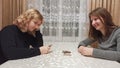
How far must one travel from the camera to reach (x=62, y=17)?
3324 millimetres

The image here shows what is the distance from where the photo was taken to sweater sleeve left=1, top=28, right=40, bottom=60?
1967 millimetres

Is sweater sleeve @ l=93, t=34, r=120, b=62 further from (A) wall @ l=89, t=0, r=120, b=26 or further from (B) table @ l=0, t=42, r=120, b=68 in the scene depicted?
(A) wall @ l=89, t=0, r=120, b=26

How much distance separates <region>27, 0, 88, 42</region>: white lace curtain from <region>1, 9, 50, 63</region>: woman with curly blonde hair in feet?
2.96

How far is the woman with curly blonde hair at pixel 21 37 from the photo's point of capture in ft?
6.49

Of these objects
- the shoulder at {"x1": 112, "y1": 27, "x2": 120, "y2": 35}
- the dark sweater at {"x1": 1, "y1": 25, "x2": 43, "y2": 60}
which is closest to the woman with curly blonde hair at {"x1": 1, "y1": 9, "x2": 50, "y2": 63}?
the dark sweater at {"x1": 1, "y1": 25, "x2": 43, "y2": 60}

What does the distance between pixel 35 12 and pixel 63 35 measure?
1247 mm

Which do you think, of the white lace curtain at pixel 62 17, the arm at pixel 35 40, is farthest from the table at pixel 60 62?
the white lace curtain at pixel 62 17

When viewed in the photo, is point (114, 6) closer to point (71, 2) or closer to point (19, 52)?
point (71, 2)

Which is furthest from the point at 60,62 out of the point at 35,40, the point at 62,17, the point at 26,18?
the point at 62,17

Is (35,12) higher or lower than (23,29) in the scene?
higher

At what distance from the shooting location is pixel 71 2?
332cm

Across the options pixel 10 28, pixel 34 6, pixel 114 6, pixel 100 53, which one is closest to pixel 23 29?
pixel 10 28

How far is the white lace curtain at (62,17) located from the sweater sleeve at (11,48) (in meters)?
1.27

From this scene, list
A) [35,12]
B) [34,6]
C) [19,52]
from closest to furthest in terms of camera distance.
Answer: [19,52]
[35,12]
[34,6]
